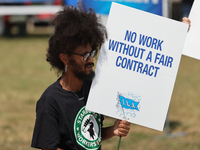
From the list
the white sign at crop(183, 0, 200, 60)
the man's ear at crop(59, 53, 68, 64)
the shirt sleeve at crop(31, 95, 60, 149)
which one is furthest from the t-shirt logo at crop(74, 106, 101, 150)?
the white sign at crop(183, 0, 200, 60)

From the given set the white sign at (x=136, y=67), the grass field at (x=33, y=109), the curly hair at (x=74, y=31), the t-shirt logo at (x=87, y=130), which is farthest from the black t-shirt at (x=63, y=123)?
the grass field at (x=33, y=109)

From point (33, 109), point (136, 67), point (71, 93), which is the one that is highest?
point (136, 67)

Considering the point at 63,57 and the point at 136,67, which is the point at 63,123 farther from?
the point at 136,67

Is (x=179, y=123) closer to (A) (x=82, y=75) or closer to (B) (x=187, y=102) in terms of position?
(B) (x=187, y=102)

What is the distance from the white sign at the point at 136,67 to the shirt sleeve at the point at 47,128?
257mm

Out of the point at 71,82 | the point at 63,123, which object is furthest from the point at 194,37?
the point at 63,123

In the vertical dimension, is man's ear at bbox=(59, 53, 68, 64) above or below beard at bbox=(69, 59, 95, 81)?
above

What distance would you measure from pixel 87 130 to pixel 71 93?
243 mm

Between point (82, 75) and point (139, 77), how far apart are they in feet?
1.18

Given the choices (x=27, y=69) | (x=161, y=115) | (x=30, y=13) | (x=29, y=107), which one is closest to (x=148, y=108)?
(x=161, y=115)

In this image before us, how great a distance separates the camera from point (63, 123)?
6.25ft

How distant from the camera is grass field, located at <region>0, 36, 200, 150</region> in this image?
15.9 ft

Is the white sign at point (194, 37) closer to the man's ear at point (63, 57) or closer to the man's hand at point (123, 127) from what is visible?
the man's hand at point (123, 127)

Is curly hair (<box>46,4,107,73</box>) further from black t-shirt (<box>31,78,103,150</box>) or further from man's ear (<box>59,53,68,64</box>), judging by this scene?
black t-shirt (<box>31,78,103,150</box>)
